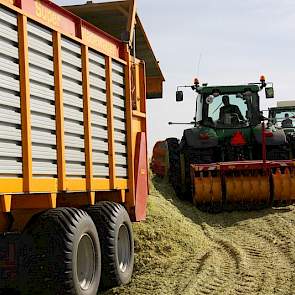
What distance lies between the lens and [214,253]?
7871 mm

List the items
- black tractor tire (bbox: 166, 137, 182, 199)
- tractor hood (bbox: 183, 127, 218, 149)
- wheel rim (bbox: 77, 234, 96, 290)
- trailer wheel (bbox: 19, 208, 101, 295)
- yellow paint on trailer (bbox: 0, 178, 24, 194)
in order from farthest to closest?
black tractor tire (bbox: 166, 137, 182, 199) → tractor hood (bbox: 183, 127, 218, 149) → wheel rim (bbox: 77, 234, 96, 290) → trailer wheel (bbox: 19, 208, 101, 295) → yellow paint on trailer (bbox: 0, 178, 24, 194)

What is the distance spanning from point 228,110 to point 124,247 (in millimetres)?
6943

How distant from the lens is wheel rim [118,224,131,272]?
6730mm

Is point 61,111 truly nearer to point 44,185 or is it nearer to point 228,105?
point 44,185

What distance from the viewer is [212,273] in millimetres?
6691

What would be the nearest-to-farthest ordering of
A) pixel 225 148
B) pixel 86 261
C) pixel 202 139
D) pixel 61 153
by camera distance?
pixel 61 153 < pixel 86 261 < pixel 202 139 < pixel 225 148

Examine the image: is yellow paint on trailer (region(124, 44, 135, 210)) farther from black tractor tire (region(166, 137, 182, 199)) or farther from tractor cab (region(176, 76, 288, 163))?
black tractor tire (region(166, 137, 182, 199))

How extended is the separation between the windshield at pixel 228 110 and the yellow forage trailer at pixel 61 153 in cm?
629

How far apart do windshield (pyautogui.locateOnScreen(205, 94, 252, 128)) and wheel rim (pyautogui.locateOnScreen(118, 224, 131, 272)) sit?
6528mm

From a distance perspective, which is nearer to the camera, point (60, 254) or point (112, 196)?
point (60, 254)

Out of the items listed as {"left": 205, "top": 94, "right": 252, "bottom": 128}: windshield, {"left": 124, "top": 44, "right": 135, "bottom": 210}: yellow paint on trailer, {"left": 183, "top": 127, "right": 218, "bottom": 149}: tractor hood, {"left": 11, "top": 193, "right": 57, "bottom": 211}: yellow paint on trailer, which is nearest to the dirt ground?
{"left": 124, "top": 44, "right": 135, "bottom": 210}: yellow paint on trailer

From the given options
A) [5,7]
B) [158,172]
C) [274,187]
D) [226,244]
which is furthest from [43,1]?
[158,172]

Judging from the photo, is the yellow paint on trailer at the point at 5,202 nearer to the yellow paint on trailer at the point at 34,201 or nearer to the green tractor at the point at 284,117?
the yellow paint on trailer at the point at 34,201

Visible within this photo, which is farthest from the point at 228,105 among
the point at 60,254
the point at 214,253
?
the point at 60,254
